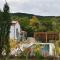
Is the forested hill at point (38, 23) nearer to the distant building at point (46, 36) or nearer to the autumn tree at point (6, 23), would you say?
the distant building at point (46, 36)

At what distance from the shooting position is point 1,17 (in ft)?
19.8

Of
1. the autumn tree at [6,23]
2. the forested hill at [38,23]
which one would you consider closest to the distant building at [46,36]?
the forested hill at [38,23]

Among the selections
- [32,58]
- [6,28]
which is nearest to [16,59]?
[32,58]

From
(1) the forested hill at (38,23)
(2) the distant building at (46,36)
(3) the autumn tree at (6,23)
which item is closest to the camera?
(3) the autumn tree at (6,23)

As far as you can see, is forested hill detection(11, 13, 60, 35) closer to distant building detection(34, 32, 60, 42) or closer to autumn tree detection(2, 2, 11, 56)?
distant building detection(34, 32, 60, 42)

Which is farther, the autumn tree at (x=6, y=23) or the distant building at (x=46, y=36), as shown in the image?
the distant building at (x=46, y=36)

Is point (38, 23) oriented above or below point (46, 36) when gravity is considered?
above

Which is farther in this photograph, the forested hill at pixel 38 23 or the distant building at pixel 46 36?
the distant building at pixel 46 36

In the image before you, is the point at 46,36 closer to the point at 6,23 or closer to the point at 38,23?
the point at 38,23

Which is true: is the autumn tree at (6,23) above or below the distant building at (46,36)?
above

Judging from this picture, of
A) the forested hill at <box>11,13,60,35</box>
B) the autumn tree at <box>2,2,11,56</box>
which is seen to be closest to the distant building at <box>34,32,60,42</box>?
the forested hill at <box>11,13,60,35</box>

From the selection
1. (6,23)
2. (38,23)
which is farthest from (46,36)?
(6,23)

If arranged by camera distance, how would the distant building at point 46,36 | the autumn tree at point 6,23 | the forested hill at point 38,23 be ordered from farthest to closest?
the distant building at point 46,36
the forested hill at point 38,23
the autumn tree at point 6,23

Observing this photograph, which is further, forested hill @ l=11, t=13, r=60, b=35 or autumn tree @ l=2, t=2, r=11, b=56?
forested hill @ l=11, t=13, r=60, b=35
